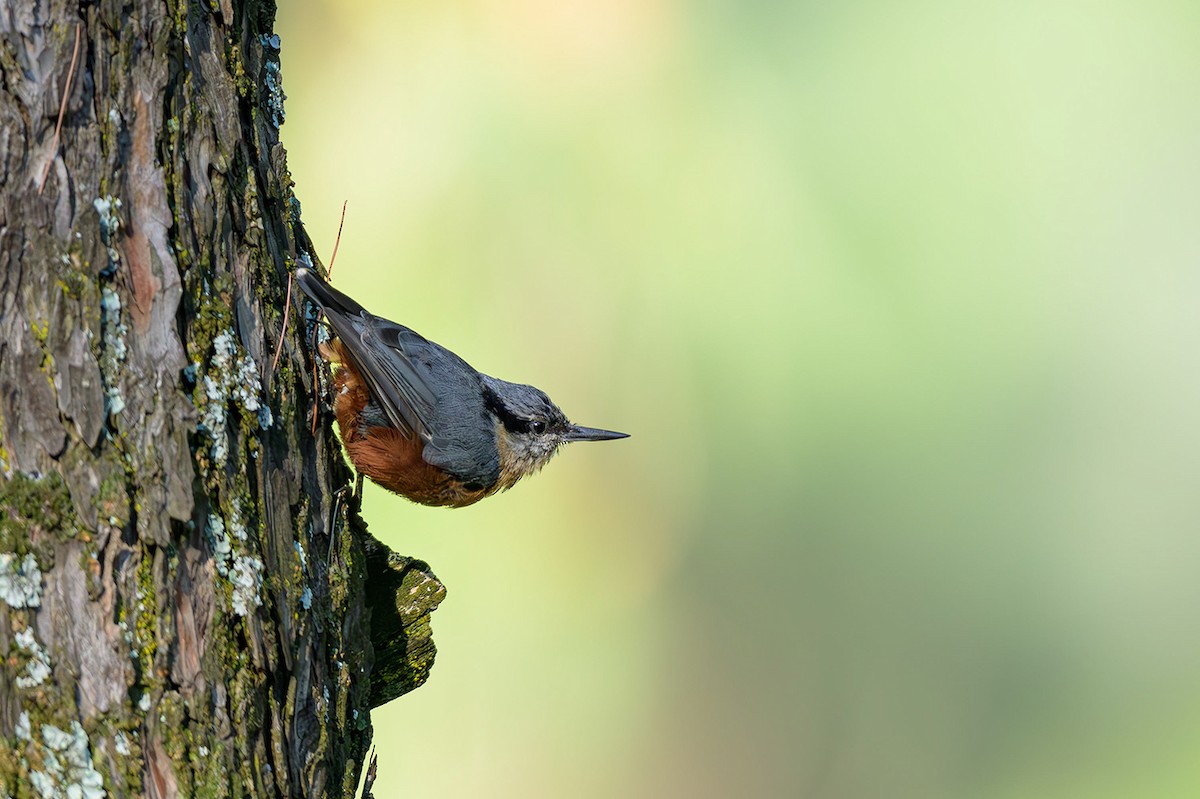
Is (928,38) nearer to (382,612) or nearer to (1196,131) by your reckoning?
(1196,131)

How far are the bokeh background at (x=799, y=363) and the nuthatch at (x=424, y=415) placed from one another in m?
0.85

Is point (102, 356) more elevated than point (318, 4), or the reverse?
point (318, 4)

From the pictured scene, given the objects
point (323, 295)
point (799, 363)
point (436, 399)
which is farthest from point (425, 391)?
point (799, 363)

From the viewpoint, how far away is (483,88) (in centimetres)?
473

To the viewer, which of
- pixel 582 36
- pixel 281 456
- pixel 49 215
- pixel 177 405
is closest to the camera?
pixel 49 215

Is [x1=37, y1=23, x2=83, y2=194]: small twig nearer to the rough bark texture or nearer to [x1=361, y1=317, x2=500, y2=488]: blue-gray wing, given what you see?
the rough bark texture

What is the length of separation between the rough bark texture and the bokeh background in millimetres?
2564

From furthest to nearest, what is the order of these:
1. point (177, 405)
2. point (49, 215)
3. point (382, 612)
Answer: point (382, 612)
point (177, 405)
point (49, 215)

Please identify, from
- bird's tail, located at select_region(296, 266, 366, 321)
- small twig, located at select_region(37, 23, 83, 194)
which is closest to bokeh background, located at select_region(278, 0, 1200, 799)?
bird's tail, located at select_region(296, 266, 366, 321)

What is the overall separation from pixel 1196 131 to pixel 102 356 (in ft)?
15.2

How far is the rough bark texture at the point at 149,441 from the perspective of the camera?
1515mm

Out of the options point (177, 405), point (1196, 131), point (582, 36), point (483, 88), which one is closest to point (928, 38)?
point (1196, 131)

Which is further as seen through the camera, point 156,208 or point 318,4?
point 318,4

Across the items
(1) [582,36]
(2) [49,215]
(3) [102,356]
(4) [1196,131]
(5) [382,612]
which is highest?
(1) [582,36]
